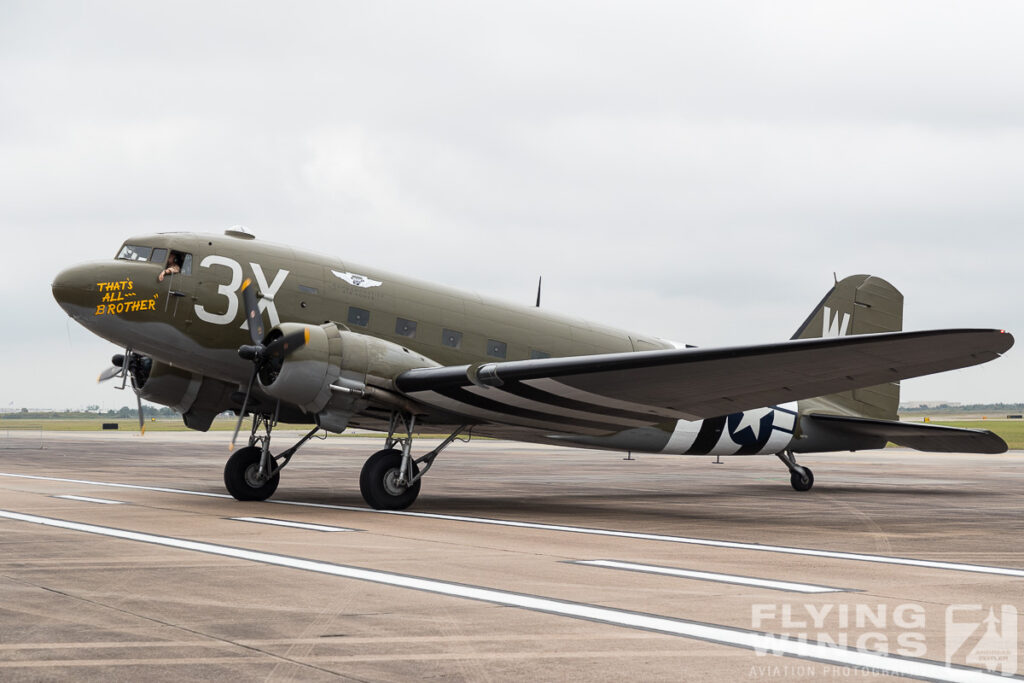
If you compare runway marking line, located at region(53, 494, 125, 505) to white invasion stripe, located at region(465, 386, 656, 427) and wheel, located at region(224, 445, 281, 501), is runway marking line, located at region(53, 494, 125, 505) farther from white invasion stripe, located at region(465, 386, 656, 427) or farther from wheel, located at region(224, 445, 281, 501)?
white invasion stripe, located at region(465, 386, 656, 427)

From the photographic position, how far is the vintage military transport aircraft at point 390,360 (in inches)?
510

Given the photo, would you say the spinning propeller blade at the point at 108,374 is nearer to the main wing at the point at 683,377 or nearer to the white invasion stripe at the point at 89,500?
the white invasion stripe at the point at 89,500

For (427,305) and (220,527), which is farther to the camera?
(427,305)

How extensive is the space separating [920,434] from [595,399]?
8503 millimetres

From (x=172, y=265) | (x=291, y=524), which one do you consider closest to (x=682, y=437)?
(x=291, y=524)

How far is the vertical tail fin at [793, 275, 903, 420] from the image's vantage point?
68.1ft

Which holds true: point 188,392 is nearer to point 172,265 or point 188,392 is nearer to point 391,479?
point 172,265

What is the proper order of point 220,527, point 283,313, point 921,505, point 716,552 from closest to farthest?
point 716,552 < point 220,527 < point 283,313 < point 921,505

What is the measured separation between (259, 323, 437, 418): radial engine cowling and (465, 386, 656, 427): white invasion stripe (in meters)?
1.32

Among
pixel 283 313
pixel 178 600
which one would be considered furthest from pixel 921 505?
pixel 178 600

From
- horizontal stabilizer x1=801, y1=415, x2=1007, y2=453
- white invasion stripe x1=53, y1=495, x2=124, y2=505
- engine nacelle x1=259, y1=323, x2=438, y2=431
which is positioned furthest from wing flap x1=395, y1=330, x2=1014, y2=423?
horizontal stabilizer x1=801, y1=415, x2=1007, y2=453

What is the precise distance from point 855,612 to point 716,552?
143 inches

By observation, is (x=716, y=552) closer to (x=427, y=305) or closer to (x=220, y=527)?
(x=220, y=527)

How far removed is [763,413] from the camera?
776 inches
